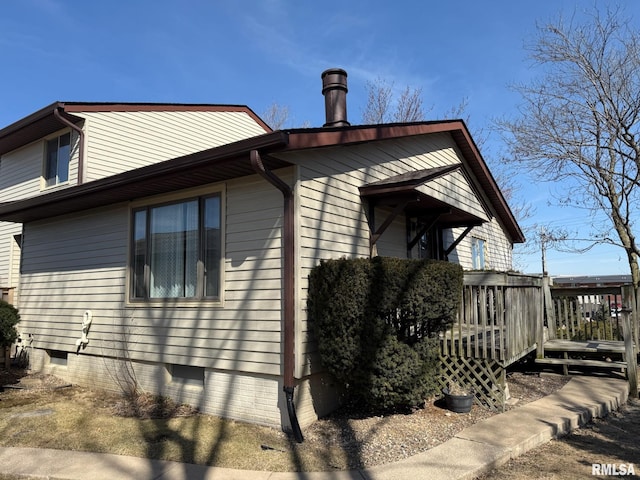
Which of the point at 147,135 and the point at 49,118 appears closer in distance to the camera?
the point at 49,118

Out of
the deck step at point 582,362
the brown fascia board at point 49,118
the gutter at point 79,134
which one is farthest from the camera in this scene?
the brown fascia board at point 49,118

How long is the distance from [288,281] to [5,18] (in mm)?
9495

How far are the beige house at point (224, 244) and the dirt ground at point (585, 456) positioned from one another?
2376 mm

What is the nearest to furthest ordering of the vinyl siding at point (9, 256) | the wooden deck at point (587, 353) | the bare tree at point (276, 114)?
the wooden deck at point (587, 353) → the vinyl siding at point (9, 256) → the bare tree at point (276, 114)

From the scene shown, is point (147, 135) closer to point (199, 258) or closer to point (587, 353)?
point (199, 258)

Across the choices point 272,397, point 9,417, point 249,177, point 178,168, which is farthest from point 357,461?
point 9,417

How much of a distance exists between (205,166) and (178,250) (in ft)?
5.49

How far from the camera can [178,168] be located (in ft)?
18.3

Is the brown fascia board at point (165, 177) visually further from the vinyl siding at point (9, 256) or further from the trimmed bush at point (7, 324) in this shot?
the vinyl siding at point (9, 256)

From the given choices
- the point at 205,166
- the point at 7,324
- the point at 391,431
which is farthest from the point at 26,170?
the point at 391,431

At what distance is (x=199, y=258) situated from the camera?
6203 millimetres

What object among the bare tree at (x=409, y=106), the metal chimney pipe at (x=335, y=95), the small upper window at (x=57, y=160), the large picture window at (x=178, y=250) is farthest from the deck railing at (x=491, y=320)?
the bare tree at (x=409, y=106)

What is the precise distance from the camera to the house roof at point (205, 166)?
16.5 ft

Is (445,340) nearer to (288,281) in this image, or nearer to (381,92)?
(288,281)
